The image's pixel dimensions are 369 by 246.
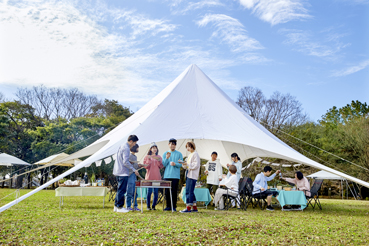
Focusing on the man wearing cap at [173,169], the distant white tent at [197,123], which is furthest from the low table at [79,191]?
the man wearing cap at [173,169]

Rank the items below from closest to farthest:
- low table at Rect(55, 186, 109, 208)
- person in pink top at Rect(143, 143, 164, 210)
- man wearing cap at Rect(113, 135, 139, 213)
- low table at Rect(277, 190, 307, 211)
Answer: man wearing cap at Rect(113, 135, 139, 213) < person in pink top at Rect(143, 143, 164, 210) < low table at Rect(55, 186, 109, 208) < low table at Rect(277, 190, 307, 211)

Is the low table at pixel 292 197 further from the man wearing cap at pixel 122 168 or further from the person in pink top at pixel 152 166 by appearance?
→ the man wearing cap at pixel 122 168

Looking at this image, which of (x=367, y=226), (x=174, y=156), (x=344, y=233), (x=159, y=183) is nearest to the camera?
(x=344, y=233)

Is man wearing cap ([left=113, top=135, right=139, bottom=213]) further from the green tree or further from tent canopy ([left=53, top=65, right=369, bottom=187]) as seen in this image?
the green tree

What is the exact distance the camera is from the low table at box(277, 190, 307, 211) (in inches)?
293

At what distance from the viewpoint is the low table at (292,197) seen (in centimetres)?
743

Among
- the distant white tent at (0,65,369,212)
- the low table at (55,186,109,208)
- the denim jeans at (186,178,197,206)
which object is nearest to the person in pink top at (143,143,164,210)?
the distant white tent at (0,65,369,212)

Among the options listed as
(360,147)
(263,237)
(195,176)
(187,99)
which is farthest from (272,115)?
(263,237)

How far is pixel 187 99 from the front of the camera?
26.2 ft

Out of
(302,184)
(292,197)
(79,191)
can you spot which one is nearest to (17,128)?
(79,191)

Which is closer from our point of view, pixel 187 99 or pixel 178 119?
pixel 178 119

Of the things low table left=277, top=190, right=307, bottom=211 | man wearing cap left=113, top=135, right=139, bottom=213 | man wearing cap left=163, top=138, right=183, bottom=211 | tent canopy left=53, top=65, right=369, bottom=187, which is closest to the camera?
man wearing cap left=113, top=135, right=139, bottom=213

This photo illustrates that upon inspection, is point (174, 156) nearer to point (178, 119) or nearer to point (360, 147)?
point (178, 119)

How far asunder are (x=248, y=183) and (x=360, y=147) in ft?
47.6
